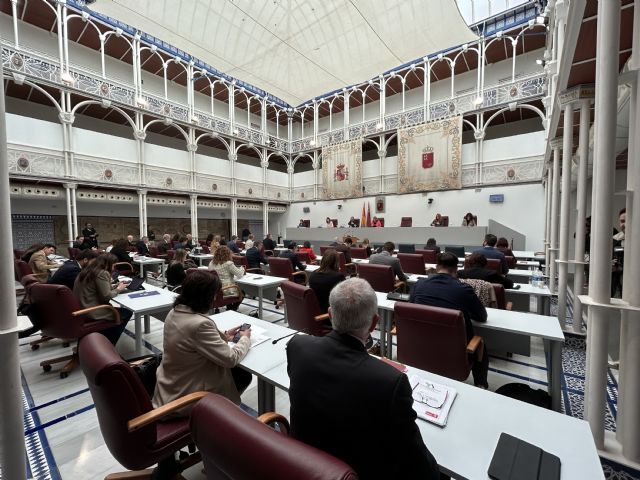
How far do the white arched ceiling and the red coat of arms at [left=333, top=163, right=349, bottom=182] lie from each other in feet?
16.6

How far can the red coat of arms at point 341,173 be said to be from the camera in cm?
1655

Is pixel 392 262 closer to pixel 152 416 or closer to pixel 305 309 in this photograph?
pixel 305 309

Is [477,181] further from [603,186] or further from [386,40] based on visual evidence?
[603,186]

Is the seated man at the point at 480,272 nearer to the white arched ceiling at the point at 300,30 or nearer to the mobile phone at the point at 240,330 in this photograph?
the mobile phone at the point at 240,330

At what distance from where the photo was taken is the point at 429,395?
1.44m

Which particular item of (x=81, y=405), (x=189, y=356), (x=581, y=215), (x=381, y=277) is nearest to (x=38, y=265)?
(x=81, y=405)

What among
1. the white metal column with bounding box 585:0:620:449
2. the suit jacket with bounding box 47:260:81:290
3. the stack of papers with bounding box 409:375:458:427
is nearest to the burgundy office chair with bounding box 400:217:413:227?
the white metal column with bounding box 585:0:620:449

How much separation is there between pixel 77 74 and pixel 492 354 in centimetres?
1507

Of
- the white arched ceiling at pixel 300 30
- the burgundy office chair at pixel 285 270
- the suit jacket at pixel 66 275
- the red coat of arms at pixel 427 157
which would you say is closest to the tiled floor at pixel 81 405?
the suit jacket at pixel 66 275

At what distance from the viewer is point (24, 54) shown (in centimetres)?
950

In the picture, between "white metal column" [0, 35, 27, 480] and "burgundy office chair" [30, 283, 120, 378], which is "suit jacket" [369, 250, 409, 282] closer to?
"burgundy office chair" [30, 283, 120, 378]

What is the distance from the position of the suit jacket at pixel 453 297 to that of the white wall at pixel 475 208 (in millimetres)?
11673

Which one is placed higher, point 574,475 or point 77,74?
point 77,74

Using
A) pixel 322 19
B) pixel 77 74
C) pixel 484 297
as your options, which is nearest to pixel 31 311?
pixel 484 297
